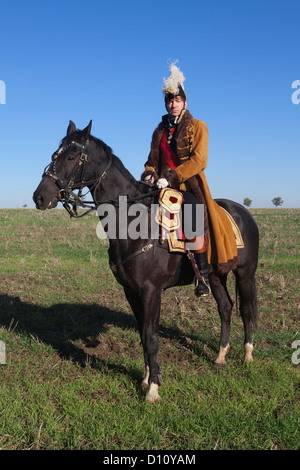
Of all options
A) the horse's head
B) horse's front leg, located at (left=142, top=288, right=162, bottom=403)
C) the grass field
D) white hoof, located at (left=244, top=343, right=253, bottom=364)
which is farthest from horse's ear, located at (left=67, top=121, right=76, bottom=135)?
white hoof, located at (left=244, top=343, right=253, bottom=364)

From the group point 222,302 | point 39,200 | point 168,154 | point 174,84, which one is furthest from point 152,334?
point 174,84

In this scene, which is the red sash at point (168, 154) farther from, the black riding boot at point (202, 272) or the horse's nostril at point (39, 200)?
the horse's nostril at point (39, 200)

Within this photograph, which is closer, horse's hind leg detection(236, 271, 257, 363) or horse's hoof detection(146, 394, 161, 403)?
horse's hoof detection(146, 394, 161, 403)

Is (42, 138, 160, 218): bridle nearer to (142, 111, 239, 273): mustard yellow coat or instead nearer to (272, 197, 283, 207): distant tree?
(142, 111, 239, 273): mustard yellow coat

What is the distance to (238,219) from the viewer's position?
5.57 meters

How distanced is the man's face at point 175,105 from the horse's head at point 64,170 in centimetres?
143

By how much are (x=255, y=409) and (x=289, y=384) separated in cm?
82

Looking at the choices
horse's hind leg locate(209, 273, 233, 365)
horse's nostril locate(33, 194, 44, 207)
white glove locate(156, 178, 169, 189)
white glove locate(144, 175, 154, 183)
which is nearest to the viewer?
horse's nostril locate(33, 194, 44, 207)

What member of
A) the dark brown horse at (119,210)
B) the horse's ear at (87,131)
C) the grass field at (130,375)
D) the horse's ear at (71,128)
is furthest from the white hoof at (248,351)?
the horse's ear at (71,128)

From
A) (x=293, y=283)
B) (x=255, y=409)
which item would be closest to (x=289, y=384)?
(x=255, y=409)

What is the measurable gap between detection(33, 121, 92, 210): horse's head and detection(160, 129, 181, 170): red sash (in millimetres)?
1351

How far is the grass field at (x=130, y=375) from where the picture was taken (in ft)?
11.2

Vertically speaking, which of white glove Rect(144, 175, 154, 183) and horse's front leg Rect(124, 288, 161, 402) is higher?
white glove Rect(144, 175, 154, 183)

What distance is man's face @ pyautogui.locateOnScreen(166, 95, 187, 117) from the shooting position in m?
4.58
